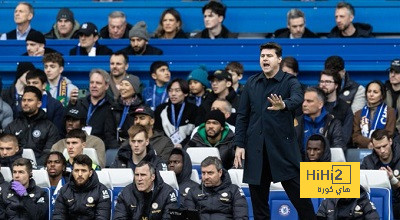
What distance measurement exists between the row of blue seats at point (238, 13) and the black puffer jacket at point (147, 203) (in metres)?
5.69

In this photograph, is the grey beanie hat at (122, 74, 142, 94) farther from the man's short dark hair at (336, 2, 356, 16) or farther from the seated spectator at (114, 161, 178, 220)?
the man's short dark hair at (336, 2, 356, 16)

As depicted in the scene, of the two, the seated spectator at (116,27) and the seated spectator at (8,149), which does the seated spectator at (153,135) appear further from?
the seated spectator at (116,27)

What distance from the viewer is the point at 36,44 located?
55.2ft

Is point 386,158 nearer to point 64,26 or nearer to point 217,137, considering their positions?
point 217,137

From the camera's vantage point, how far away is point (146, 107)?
48.3 feet

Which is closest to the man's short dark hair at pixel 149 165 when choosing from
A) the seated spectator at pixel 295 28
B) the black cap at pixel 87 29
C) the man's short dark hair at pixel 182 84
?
the man's short dark hair at pixel 182 84

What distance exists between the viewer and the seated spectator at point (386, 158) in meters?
13.2

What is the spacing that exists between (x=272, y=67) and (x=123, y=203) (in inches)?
117

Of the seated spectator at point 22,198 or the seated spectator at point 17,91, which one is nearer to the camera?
the seated spectator at point 22,198

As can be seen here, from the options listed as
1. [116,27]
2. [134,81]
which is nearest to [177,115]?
[134,81]

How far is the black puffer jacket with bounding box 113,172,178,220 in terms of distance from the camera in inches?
501

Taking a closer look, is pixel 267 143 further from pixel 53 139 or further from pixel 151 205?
pixel 53 139

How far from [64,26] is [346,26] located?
4031mm

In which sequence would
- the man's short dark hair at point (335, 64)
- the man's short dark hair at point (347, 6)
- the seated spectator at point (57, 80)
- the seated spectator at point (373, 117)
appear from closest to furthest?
1. the seated spectator at point (373, 117)
2. the man's short dark hair at point (335, 64)
3. the seated spectator at point (57, 80)
4. the man's short dark hair at point (347, 6)
